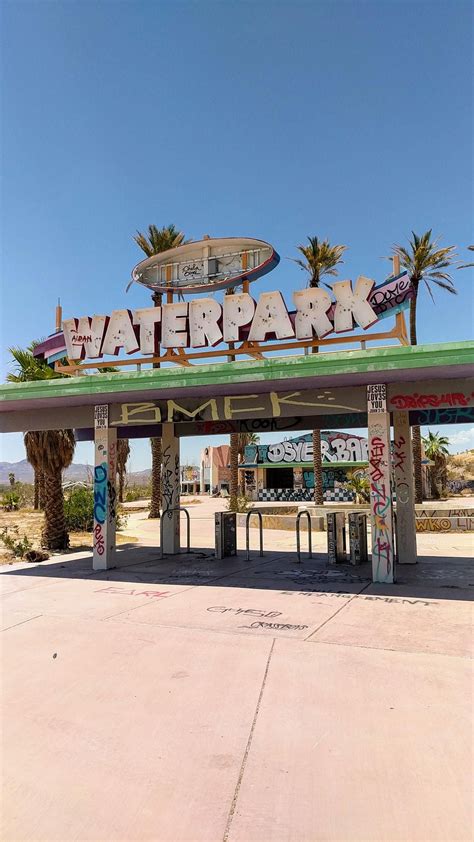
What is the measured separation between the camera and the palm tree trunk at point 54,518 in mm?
17000

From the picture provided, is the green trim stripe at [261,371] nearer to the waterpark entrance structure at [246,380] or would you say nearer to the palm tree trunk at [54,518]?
the waterpark entrance structure at [246,380]

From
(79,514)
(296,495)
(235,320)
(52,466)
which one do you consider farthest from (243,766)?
(296,495)

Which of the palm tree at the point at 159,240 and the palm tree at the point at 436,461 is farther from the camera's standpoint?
the palm tree at the point at 436,461

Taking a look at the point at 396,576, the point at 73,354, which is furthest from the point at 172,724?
the point at 73,354

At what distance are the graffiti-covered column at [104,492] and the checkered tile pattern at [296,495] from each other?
34911 millimetres

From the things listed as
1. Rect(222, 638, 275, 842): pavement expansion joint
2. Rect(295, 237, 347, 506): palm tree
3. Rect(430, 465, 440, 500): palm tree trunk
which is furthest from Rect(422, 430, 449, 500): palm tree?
Rect(222, 638, 275, 842): pavement expansion joint

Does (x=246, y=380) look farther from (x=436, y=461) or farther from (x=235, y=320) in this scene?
(x=436, y=461)

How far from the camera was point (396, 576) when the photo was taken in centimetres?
1090

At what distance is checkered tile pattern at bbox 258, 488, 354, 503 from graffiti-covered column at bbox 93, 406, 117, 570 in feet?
115

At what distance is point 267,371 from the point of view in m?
9.82

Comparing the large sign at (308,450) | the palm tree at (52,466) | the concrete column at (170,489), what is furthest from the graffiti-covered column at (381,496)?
the large sign at (308,450)

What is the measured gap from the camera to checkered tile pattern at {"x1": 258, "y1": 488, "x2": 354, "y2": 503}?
151ft

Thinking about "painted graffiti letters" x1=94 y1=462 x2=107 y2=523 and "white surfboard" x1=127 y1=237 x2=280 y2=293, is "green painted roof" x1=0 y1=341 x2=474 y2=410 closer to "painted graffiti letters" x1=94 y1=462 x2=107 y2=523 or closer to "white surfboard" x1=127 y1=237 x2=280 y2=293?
"painted graffiti letters" x1=94 y1=462 x2=107 y2=523

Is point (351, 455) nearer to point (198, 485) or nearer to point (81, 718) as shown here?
point (81, 718)
